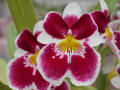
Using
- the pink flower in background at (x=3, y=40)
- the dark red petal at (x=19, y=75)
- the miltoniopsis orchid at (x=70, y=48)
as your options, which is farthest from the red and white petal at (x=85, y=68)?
the pink flower in background at (x=3, y=40)

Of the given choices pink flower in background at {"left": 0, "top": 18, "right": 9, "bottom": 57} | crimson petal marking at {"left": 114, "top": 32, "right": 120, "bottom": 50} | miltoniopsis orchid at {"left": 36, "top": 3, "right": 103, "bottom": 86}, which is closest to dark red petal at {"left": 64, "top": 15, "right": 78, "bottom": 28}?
miltoniopsis orchid at {"left": 36, "top": 3, "right": 103, "bottom": 86}

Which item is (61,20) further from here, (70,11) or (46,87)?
(46,87)

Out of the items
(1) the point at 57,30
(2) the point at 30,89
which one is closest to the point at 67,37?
(1) the point at 57,30

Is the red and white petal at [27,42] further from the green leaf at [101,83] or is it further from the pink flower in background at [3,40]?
the pink flower in background at [3,40]

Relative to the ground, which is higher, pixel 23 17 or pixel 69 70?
pixel 23 17

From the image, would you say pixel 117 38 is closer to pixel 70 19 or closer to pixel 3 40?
pixel 70 19

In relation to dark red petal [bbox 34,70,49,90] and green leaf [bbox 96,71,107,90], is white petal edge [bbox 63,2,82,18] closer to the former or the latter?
dark red petal [bbox 34,70,49,90]
